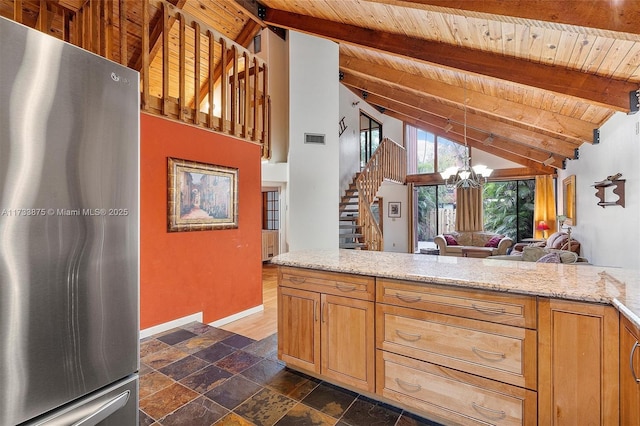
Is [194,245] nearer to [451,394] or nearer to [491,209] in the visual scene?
[451,394]

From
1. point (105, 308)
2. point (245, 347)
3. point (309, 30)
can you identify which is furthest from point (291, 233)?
point (105, 308)

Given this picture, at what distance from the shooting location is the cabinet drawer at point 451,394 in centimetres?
151

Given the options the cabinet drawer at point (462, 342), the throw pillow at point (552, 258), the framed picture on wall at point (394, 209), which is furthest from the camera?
the framed picture on wall at point (394, 209)

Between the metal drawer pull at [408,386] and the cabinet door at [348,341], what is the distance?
0.17 metres

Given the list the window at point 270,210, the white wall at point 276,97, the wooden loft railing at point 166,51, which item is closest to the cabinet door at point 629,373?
the wooden loft railing at point 166,51

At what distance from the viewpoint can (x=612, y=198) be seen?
12.2 ft

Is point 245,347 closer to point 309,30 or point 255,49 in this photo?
point 309,30

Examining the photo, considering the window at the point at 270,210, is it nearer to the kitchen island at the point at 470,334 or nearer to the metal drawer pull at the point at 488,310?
the kitchen island at the point at 470,334

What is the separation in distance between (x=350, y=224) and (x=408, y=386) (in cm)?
486

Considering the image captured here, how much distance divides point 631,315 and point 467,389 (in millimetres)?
834

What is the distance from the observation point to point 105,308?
100cm

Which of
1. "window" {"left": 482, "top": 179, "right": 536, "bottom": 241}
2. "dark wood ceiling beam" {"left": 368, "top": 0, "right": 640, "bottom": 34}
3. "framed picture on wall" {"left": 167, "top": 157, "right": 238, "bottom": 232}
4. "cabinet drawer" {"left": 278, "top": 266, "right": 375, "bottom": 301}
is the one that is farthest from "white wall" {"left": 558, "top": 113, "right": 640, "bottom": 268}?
"framed picture on wall" {"left": 167, "top": 157, "right": 238, "bottom": 232}

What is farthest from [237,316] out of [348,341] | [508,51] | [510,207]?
A: [510,207]

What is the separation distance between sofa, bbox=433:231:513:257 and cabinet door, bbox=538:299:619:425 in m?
6.78
